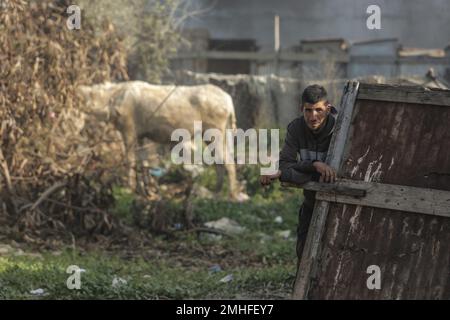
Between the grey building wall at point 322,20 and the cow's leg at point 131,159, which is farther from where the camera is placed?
the grey building wall at point 322,20

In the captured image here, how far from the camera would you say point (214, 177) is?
44.5 feet

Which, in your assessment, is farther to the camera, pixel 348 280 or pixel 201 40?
pixel 201 40

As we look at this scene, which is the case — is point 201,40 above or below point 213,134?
above

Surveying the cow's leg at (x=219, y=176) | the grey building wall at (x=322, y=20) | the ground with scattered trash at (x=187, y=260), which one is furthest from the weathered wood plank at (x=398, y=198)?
the grey building wall at (x=322, y=20)

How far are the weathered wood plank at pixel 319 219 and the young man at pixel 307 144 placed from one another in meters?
0.30

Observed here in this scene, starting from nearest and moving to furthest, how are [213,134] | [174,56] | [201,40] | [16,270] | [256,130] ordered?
[16,270]
[213,134]
[256,130]
[174,56]
[201,40]

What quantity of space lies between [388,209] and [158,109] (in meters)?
8.95

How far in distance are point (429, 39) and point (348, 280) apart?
1875 centimetres

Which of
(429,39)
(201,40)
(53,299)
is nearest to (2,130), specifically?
(53,299)

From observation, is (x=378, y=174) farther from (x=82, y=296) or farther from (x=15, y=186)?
(x=15, y=186)

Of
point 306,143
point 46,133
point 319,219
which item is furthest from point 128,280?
point 46,133

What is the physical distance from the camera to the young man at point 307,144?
4.93 metres

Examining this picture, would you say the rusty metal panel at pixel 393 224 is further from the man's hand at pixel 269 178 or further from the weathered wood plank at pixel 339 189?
the man's hand at pixel 269 178

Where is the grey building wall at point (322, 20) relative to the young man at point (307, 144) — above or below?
above
